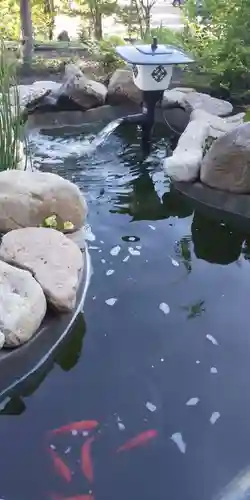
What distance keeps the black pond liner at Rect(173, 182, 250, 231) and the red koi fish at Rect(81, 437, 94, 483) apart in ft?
6.42

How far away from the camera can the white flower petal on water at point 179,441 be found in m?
1.95

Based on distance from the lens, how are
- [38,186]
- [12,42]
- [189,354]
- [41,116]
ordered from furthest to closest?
1. [12,42]
2. [41,116]
3. [38,186]
4. [189,354]

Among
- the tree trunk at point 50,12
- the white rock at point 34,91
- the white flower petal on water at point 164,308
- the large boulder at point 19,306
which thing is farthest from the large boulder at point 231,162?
the tree trunk at point 50,12

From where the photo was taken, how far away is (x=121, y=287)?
9.40ft

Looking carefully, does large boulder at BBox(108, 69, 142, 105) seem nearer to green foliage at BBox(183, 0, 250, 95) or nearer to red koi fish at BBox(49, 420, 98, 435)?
green foliage at BBox(183, 0, 250, 95)

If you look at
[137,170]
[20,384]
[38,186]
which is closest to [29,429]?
[20,384]

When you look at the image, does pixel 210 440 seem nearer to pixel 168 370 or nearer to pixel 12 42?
pixel 168 370

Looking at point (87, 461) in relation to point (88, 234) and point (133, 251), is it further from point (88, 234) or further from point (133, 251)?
point (88, 234)

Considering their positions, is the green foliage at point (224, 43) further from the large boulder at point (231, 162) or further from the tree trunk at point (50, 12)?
the tree trunk at point (50, 12)

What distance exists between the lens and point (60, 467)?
1.86 meters

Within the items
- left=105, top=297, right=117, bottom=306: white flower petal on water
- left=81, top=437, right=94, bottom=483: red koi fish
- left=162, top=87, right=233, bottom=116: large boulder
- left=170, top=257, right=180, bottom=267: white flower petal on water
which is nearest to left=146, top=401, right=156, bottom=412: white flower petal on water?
left=81, top=437, right=94, bottom=483: red koi fish

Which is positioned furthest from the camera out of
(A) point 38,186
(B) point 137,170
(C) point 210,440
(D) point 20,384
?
(B) point 137,170

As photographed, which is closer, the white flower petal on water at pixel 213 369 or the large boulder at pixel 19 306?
the large boulder at pixel 19 306

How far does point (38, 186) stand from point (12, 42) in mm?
4391
